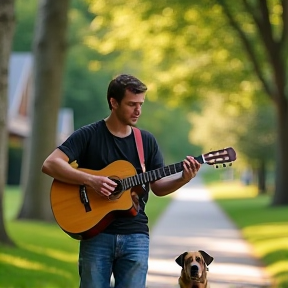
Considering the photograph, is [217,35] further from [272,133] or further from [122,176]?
[122,176]

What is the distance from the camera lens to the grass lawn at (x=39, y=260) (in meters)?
10.00

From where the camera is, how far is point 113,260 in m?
5.39

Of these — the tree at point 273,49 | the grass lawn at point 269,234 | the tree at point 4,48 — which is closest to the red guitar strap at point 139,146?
the grass lawn at point 269,234

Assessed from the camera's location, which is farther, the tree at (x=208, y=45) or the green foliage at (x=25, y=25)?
the green foliage at (x=25, y=25)

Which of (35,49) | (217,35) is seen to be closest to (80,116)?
(217,35)

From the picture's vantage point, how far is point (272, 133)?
3897 centimetres

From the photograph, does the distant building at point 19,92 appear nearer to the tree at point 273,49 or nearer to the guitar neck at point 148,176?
the tree at point 273,49

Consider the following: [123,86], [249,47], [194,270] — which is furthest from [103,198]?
[249,47]

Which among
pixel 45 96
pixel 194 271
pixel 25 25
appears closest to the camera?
pixel 194 271

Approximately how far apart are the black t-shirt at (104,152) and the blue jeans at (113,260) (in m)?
0.06

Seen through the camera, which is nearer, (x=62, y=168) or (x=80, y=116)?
(x=62, y=168)

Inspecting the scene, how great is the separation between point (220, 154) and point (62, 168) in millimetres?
948

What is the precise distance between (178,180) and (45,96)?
14.4m

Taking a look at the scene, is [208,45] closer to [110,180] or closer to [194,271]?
[194,271]
